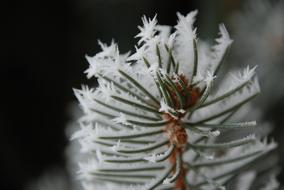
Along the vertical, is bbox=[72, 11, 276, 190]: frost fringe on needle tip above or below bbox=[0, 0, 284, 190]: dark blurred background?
below

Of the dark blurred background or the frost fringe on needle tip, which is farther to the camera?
the dark blurred background

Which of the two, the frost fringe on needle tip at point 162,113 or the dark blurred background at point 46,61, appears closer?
the frost fringe on needle tip at point 162,113

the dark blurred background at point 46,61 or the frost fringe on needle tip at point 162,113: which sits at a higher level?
the dark blurred background at point 46,61

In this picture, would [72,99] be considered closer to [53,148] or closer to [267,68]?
[53,148]

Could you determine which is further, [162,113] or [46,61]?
[46,61]
